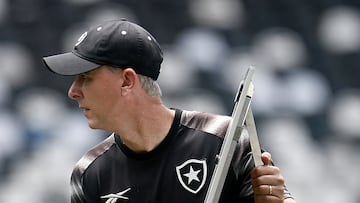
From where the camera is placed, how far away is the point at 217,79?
21.5 feet

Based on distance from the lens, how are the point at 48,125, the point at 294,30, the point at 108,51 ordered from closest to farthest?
the point at 108,51 < the point at 48,125 < the point at 294,30

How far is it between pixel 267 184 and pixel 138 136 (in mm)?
407

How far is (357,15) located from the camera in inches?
275

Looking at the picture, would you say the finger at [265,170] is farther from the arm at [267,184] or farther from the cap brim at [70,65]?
the cap brim at [70,65]

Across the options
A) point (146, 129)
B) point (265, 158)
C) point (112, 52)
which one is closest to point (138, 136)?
point (146, 129)

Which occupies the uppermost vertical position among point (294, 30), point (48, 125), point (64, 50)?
point (294, 30)

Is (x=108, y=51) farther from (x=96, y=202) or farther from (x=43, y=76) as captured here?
(x=43, y=76)

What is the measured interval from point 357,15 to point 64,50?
1891 mm

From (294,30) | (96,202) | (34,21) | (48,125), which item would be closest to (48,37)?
(34,21)

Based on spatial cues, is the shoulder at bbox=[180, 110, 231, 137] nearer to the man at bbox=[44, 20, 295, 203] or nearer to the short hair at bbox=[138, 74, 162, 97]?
the man at bbox=[44, 20, 295, 203]

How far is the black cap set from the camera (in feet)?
10.3

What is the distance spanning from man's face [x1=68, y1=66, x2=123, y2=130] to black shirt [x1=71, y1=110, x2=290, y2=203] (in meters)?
0.13

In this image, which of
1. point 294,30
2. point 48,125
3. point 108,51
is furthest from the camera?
point 294,30

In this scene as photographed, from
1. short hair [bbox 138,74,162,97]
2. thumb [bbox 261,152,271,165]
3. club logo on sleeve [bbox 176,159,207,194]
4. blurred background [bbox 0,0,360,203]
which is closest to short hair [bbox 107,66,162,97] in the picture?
short hair [bbox 138,74,162,97]
